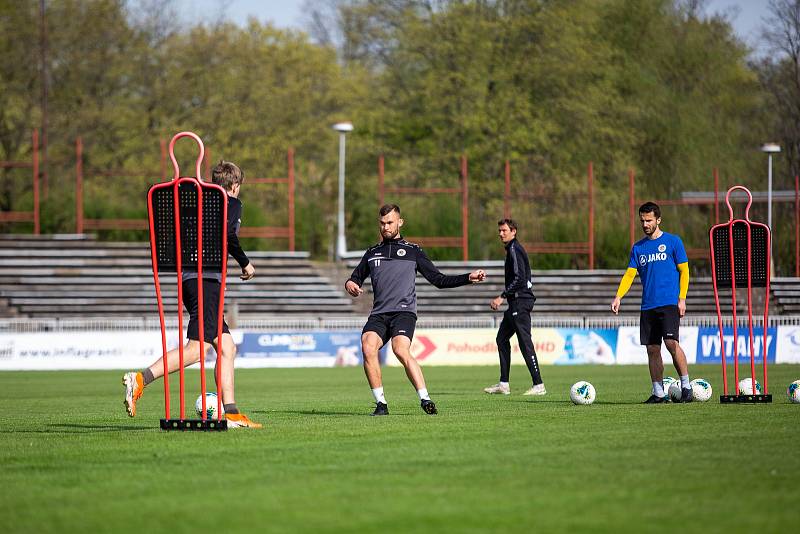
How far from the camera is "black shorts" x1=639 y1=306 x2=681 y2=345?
13016 millimetres

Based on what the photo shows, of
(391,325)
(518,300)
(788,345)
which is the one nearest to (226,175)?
(391,325)

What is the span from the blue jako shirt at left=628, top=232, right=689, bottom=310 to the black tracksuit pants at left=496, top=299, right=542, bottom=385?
3.02m

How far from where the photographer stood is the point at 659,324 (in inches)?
515

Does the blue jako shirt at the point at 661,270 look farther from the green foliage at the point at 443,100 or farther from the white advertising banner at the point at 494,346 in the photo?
the green foliage at the point at 443,100

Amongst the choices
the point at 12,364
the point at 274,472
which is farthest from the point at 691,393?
the point at 12,364

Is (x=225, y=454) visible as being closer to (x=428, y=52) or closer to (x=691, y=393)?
A: (x=691, y=393)

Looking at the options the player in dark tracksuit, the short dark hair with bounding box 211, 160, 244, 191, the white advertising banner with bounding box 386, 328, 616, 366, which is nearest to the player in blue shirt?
the player in dark tracksuit

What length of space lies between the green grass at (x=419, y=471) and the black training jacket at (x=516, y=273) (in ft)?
11.8

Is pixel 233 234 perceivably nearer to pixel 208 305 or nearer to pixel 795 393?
pixel 208 305

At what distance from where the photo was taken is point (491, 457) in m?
8.03

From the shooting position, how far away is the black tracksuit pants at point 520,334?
52.5ft

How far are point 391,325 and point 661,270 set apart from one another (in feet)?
10.7

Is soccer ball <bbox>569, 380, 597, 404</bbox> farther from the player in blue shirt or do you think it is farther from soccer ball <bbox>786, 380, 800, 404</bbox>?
soccer ball <bbox>786, 380, 800, 404</bbox>

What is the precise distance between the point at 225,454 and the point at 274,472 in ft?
3.07
